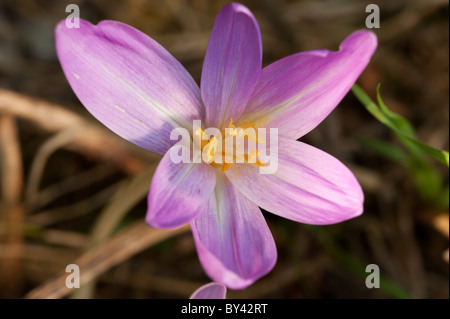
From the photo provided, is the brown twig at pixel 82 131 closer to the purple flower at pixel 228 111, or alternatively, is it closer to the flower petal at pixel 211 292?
the purple flower at pixel 228 111

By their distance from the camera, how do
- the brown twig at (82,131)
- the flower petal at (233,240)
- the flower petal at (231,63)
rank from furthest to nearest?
the brown twig at (82,131), the flower petal at (231,63), the flower petal at (233,240)

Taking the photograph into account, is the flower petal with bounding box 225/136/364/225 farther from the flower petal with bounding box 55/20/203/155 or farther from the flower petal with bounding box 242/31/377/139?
the flower petal with bounding box 55/20/203/155

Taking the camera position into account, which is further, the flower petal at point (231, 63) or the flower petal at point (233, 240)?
the flower petal at point (231, 63)

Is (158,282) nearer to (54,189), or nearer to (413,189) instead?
(54,189)

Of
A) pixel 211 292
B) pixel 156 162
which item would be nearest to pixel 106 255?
pixel 156 162

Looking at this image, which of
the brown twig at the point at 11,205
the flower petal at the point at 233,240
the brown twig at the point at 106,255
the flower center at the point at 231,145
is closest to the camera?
the flower petal at the point at 233,240

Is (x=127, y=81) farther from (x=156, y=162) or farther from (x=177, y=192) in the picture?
(x=156, y=162)

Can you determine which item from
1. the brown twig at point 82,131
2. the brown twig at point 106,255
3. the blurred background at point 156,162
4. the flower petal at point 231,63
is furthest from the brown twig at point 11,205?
the flower petal at point 231,63
